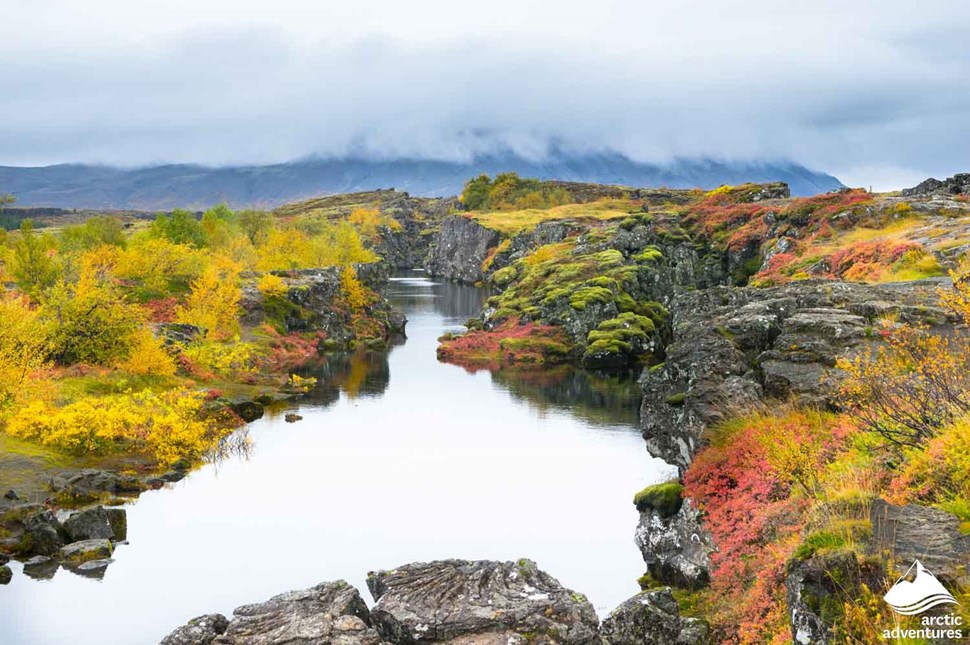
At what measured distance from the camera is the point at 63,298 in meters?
64.9

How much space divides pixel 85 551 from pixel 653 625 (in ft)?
101

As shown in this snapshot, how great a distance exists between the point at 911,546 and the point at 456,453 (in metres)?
45.4

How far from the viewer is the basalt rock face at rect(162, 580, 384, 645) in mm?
24484

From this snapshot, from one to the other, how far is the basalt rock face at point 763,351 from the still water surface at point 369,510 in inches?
354

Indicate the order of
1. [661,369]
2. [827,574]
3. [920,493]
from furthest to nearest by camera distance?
[661,369] < [920,493] < [827,574]

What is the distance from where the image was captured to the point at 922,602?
12.5 m

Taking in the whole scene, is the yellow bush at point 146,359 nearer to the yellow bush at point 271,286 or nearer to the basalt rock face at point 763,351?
the yellow bush at point 271,286

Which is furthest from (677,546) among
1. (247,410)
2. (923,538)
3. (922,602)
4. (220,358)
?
(220,358)

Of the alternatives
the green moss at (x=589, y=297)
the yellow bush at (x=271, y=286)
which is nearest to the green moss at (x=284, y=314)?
the yellow bush at (x=271, y=286)

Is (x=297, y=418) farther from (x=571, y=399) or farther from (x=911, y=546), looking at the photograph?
(x=911, y=546)

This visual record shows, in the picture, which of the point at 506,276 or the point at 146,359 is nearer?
the point at 146,359

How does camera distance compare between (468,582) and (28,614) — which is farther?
(28,614)

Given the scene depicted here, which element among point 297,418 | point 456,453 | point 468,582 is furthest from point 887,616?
point 297,418

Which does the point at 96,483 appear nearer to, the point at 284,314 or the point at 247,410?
the point at 247,410
